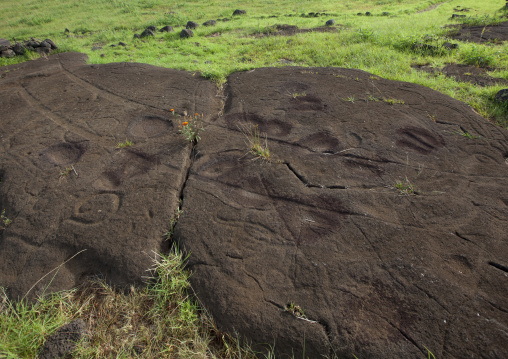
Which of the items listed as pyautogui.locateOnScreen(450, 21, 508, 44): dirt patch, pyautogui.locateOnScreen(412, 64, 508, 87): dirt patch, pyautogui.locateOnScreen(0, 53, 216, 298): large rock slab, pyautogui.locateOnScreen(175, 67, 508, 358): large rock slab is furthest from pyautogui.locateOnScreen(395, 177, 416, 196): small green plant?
pyautogui.locateOnScreen(450, 21, 508, 44): dirt patch

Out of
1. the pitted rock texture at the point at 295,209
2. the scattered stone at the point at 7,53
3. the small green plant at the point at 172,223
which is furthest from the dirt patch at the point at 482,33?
the scattered stone at the point at 7,53

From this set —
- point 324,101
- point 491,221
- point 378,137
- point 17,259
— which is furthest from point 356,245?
point 17,259

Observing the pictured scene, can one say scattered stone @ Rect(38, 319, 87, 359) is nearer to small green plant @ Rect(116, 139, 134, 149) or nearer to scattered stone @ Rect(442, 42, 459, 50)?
small green plant @ Rect(116, 139, 134, 149)

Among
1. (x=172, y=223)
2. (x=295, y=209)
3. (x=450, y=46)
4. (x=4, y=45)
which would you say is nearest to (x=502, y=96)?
(x=450, y=46)

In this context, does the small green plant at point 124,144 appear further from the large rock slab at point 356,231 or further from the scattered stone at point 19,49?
the scattered stone at point 19,49

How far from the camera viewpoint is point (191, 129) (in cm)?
336

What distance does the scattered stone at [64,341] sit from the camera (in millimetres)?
1838

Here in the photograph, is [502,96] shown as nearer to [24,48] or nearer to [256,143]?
[256,143]

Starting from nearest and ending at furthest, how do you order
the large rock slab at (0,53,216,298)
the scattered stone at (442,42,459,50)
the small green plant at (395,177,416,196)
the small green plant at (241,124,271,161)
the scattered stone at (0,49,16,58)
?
the large rock slab at (0,53,216,298)
the small green plant at (395,177,416,196)
the small green plant at (241,124,271,161)
the scattered stone at (442,42,459,50)
the scattered stone at (0,49,16,58)

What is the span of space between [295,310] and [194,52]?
589 cm

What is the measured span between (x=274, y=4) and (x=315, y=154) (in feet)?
36.2

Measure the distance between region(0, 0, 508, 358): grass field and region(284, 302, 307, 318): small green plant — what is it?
1.05 feet

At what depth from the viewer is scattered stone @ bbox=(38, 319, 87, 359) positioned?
1838 mm

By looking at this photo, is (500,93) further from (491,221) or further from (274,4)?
(274,4)
